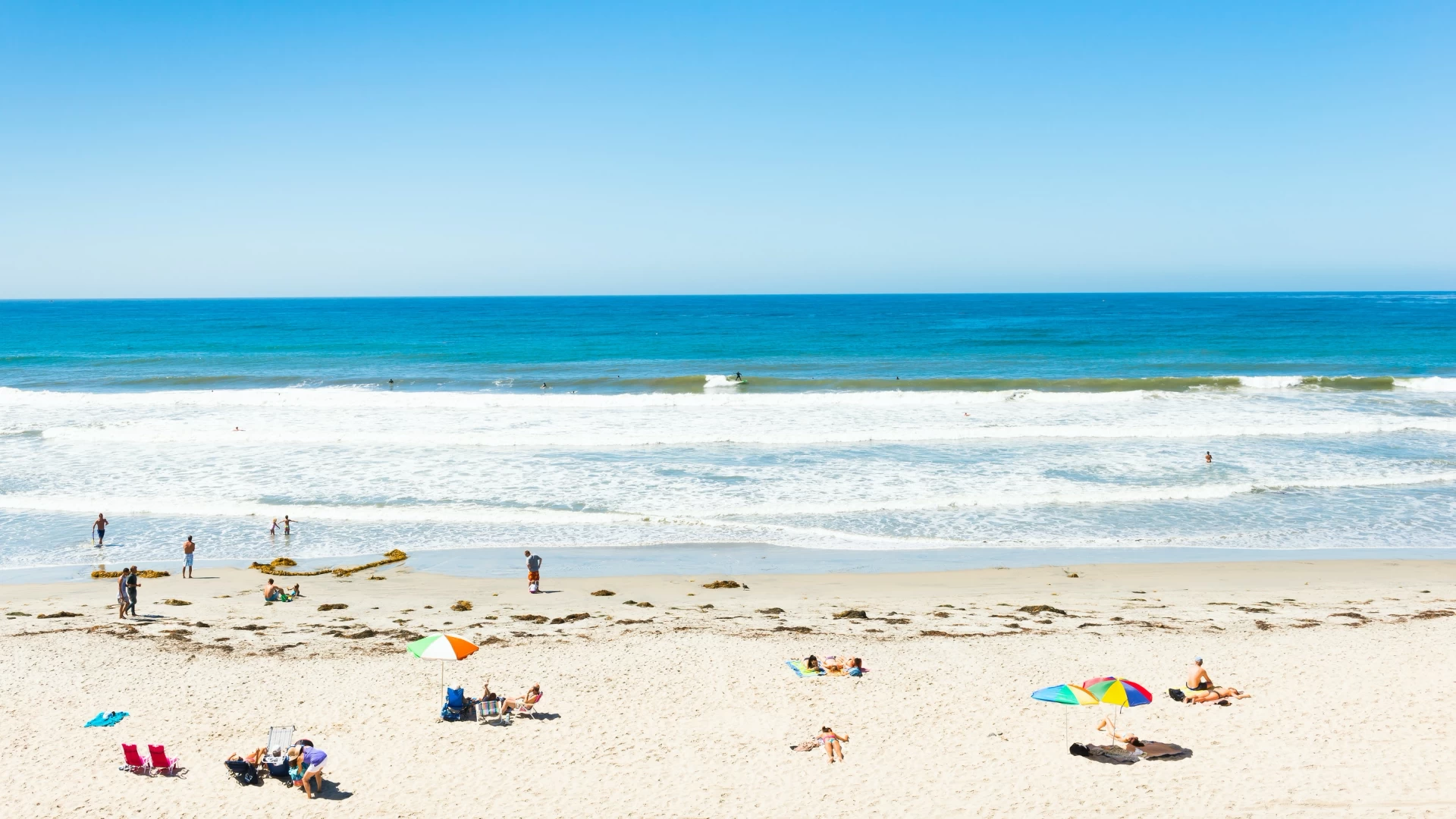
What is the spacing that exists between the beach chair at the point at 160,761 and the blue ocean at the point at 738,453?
31.0 ft

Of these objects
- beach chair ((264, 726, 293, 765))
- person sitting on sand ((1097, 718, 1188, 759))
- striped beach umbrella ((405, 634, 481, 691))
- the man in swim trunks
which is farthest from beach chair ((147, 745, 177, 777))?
person sitting on sand ((1097, 718, 1188, 759))

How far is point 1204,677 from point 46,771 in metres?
14.1

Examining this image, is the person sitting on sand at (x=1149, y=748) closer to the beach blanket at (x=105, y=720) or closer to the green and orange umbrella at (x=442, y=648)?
the green and orange umbrella at (x=442, y=648)

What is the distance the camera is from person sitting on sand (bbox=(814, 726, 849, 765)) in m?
10.4

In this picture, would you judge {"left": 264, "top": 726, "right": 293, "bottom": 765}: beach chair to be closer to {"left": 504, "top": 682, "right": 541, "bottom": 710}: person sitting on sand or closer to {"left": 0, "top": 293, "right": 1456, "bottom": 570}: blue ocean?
{"left": 504, "top": 682, "right": 541, "bottom": 710}: person sitting on sand

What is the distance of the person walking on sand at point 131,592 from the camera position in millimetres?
14945

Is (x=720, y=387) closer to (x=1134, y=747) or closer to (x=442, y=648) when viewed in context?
(x=442, y=648)

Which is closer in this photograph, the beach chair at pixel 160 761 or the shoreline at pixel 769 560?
the beach chair at pixel 160 761

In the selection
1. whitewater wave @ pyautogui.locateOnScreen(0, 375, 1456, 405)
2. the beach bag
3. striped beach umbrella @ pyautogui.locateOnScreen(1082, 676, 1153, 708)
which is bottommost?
the beach bag

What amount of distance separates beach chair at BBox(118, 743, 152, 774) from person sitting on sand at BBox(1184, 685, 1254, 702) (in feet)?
41.3

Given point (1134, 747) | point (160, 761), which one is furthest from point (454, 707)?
point (1134, 747)

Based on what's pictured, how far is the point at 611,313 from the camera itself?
433 ft

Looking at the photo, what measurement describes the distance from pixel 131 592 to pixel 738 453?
17.6m

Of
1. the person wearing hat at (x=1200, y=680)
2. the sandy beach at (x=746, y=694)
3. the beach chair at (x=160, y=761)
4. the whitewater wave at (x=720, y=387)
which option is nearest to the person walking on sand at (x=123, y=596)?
the sandy beach at (x=746, y=694)
